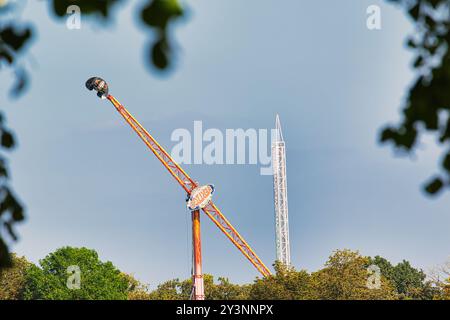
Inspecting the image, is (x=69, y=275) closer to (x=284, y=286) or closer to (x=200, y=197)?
(x=200, y=197)

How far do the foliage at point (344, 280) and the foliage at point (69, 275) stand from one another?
21.4 meters

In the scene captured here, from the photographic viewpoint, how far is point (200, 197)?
69938 mm

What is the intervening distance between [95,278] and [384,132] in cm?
7716

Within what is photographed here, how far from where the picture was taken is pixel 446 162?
4.16 m

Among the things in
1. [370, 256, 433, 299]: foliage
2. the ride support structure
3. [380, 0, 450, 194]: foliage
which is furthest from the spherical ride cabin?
[380, 0, 450, 194]: foliage

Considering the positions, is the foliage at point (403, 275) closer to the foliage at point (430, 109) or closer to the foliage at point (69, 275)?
the foliage at point (69, 275)

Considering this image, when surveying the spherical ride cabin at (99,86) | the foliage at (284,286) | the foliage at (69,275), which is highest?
the spherical ride cabin at (99,86)

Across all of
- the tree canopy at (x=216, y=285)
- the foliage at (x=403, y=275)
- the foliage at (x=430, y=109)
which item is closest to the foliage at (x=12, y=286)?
the tree canopy at (x=216, y=285)

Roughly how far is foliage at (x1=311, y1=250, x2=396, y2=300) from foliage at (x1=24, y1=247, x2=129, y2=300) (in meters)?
21.4

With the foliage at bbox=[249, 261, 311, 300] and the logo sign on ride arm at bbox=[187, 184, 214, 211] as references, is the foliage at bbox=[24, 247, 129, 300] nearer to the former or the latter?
the logo sign on ride arm at bbox=[187, 184, 214, 211]

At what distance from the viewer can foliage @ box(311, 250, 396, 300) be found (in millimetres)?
64562

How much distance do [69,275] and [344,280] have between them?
27768 millimetres

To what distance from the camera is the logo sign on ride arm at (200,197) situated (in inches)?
2731
